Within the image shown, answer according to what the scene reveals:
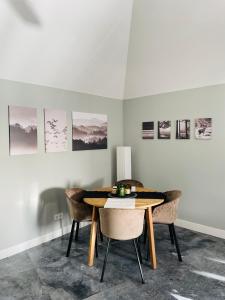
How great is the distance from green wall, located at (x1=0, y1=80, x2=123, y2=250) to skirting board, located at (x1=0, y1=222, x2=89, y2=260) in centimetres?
5

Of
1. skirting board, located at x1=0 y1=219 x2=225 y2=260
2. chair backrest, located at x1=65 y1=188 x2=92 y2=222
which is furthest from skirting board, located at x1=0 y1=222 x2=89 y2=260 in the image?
chair backrest, located at x1=65 y1=188 x2=92 y2=222

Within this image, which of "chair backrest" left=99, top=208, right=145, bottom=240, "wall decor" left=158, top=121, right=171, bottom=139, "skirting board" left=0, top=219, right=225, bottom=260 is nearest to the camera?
"chair backrest" left=99, top=208, right=145, bottom=240

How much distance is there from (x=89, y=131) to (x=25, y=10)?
1.96 metres

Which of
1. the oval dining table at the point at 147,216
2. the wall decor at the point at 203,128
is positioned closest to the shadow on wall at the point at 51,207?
the oval dining table at the point at 147,216

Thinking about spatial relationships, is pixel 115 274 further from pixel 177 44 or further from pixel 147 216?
pixel 177 44

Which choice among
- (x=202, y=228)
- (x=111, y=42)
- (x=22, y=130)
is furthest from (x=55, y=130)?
(x=202, y=228)

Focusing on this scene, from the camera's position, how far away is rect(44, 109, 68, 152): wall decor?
11.2 feet

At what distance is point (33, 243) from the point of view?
3326 millimetres

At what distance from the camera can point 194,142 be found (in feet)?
12.0

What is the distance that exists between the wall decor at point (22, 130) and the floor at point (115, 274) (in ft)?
4.42

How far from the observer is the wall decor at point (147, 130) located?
4173 millimetres

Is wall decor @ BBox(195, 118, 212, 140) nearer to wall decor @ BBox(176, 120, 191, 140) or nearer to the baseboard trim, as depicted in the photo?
wall decor @ BBox(176, 120, 191, 140)

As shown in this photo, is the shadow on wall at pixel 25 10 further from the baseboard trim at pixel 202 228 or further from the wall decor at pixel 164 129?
the baseboard trim at pixel 202 228

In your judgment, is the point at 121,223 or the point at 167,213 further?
the point at 167,213
